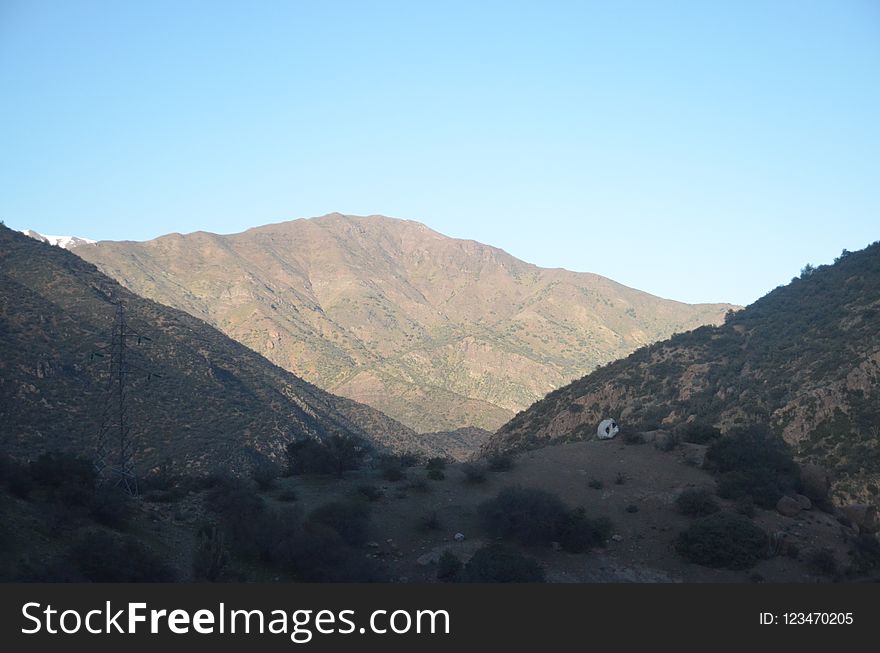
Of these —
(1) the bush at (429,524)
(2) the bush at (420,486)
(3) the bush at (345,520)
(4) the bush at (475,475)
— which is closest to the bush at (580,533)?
(1) the bush at (429,524)

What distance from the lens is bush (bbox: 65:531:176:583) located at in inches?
800

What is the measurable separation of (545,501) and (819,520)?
35.4 feet

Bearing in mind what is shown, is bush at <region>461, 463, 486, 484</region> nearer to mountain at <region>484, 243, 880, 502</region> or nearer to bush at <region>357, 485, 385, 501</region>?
bush at <region>357, 485, 385, 501</region>

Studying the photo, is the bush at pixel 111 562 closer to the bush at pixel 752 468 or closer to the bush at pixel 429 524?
the bush at pixel 429 524

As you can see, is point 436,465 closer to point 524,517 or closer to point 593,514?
point 593,514

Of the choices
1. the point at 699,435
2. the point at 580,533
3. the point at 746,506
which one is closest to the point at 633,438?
the point at 699,435

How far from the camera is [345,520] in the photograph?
28.0m

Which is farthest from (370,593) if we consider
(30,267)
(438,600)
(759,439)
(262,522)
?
(30,267)

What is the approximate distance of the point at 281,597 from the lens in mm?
18297

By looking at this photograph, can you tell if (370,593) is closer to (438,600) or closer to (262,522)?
(438,600)

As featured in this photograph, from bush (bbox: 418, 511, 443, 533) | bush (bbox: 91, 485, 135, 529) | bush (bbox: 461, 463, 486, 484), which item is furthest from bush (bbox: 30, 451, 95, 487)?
bush (bbox: 461, 463, 486, 484)

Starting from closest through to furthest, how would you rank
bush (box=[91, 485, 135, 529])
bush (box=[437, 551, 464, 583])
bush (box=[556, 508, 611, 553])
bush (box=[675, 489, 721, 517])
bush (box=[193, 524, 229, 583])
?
bush (box=[193, 524, 229, 583]) → bush (box=[91, 485, 135, 529]) → bush (box=[437, 551, 464, 583]) → bush (box=[556, 508, 611, 553]) → bush (box=[675, 489, 721, 517])

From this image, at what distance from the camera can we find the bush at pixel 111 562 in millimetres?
20312

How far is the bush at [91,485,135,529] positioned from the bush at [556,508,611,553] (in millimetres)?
14857
